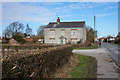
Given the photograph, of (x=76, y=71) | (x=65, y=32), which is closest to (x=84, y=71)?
(x=76, y=71)

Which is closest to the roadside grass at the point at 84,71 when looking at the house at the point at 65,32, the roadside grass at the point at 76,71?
the roadside grass at the point at 76,71

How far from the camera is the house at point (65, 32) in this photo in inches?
1585

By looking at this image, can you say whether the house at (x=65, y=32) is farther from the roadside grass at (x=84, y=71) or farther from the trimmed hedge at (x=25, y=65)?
the trimmed hedge at (x=25, y=65)

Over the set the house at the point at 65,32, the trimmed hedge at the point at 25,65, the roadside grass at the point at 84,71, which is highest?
the house at the point at 65,32

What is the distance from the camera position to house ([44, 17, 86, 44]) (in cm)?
4025

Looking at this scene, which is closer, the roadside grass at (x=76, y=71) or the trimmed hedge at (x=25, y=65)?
the trimmed hedge at (x=25, y=65)

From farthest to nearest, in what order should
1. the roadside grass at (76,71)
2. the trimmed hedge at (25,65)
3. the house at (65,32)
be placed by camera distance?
1. the house at (65,32)
2. the roadside grass at (76,71)
3. the trimmed hedge at (25,65)

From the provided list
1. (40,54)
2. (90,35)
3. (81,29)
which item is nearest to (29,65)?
(40,54)

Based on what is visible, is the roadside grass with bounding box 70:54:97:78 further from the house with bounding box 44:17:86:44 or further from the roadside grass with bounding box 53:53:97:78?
the house with bounding box 44:17:86:44

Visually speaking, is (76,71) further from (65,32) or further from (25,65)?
(65,32)

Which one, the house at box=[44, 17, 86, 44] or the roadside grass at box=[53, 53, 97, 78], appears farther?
the house at box=[44, 17, 86, 44]

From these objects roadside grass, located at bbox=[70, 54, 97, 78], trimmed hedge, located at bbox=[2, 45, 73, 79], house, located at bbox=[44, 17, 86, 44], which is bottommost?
roadside grass, located at bbox=[70, 54, 97, 78]

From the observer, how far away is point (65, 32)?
4112 cm

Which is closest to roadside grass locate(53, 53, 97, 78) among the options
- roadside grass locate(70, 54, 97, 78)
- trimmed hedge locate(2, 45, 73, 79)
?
roadside grass locate(70, 54, 97, 78)
